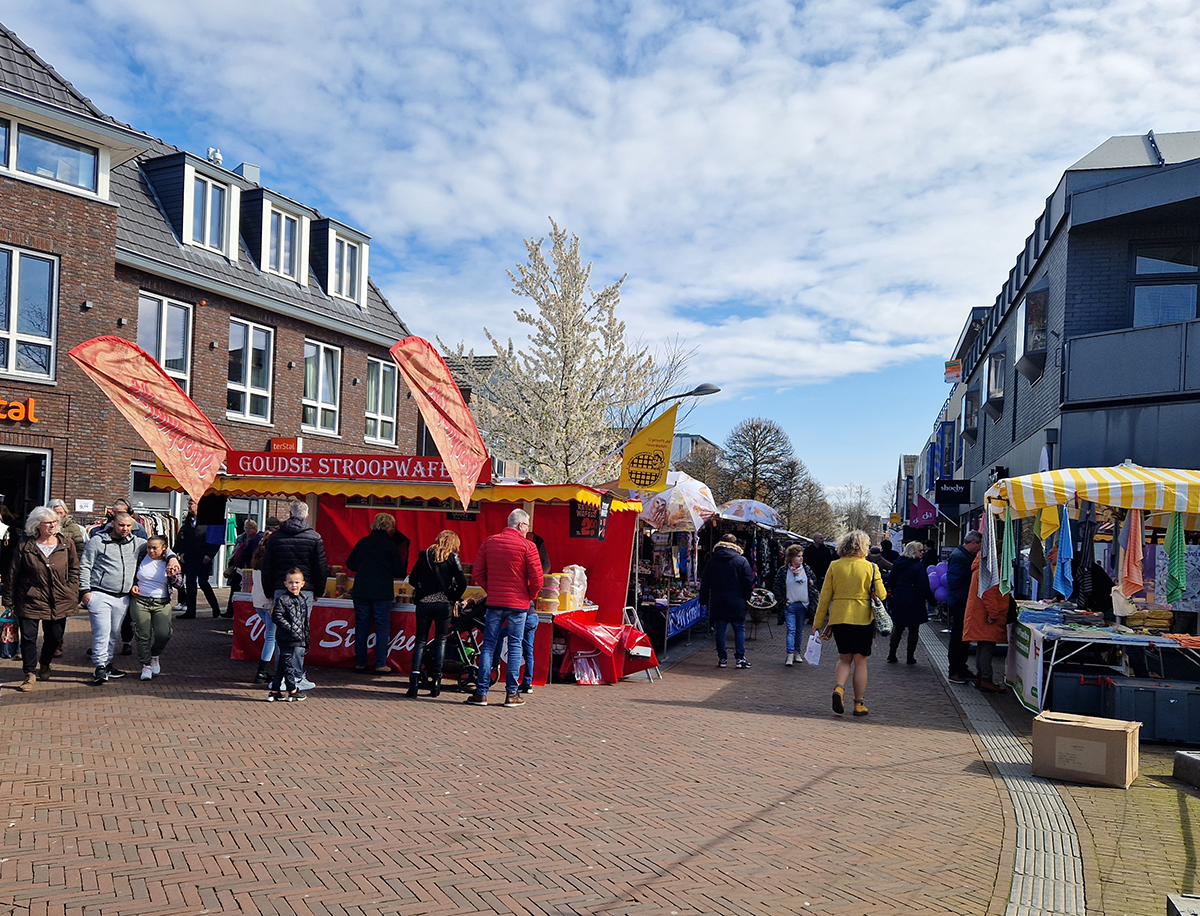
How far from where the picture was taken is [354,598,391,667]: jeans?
397 inches

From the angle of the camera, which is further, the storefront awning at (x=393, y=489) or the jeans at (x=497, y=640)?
the storefront awning at (x=393, y=489)

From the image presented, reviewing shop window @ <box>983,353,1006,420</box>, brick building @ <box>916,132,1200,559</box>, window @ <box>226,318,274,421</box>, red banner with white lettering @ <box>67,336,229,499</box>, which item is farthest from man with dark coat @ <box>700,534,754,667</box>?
shop window @ <box>983,353,1006,420</box>

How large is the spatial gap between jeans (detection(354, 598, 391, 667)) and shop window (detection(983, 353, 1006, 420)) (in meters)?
17.9

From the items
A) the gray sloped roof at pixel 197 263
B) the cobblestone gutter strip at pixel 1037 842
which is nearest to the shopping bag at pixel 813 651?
the cobblestone gutter strip at pixel 1037 842

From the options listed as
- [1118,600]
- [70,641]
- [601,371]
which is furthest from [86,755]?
[601,371]

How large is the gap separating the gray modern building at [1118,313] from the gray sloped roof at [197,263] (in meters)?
15.7

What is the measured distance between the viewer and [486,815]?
215 inches

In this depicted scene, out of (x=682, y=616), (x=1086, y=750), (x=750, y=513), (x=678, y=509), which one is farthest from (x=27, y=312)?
(x=1086, y=750)

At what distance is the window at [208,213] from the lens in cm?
2041

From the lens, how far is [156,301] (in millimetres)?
18828

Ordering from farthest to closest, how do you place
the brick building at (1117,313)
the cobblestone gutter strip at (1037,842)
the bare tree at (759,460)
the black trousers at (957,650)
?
the bare tree at (759,460) < the brick building at (1117,313) < the black trousers at (957,650) < the cobblestone gutter strip at (1037,842)

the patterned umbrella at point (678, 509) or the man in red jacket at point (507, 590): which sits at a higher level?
the patterned umbrella at point (678, 509)

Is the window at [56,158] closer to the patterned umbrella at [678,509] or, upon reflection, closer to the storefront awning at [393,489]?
the storefront awning at [393,489]

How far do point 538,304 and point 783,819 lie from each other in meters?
18.1
